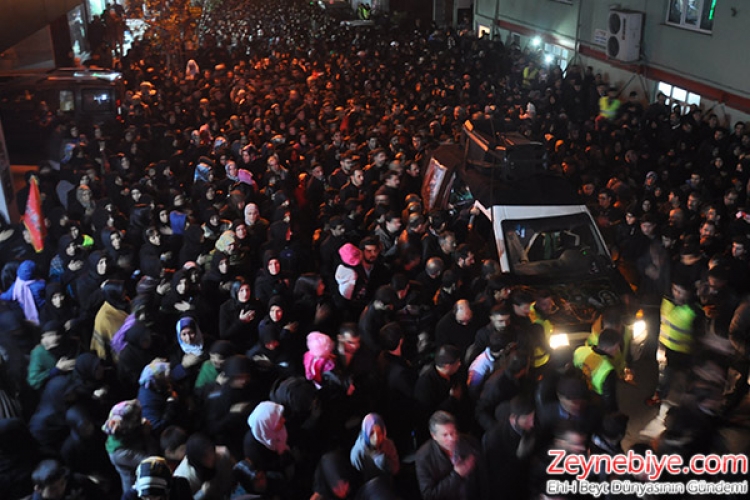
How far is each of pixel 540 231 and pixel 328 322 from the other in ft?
9.76

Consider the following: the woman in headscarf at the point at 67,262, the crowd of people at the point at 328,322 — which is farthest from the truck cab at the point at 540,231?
the woman in headscarf at the point at 67,262

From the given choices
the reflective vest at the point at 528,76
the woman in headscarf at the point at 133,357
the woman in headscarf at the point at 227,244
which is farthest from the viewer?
the reflective vest at the point at 528,76

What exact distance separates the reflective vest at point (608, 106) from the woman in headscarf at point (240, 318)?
12411 millimetres

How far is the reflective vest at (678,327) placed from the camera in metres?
6.69

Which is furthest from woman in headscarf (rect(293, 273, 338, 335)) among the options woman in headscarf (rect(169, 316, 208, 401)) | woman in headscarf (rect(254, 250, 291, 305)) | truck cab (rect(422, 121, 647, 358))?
truck cab (rect(422, 121, 647, 358))

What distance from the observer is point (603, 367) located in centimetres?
584

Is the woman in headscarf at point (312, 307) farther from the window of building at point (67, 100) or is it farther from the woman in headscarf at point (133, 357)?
the window of building at point (67, 100)

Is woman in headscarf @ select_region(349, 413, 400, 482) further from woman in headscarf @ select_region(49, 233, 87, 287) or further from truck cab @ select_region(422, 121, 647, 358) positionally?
woman in headscarf @ select_region(49, 233, 87, 287)

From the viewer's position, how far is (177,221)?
30.9ft

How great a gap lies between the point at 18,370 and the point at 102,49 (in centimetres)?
2663

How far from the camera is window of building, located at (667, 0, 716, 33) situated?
16406 millimetres


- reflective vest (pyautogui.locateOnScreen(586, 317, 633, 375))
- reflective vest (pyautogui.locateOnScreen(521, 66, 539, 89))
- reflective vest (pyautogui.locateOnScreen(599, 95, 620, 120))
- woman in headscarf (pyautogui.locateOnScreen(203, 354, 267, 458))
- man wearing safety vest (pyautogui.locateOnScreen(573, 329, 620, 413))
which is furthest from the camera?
reflective vest (pyautogui.locateOnScreen(521, 66, 539, 89))

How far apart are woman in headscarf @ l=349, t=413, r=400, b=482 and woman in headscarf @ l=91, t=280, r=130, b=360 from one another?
9.87ft

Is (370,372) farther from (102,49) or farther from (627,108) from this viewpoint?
(102,49)
